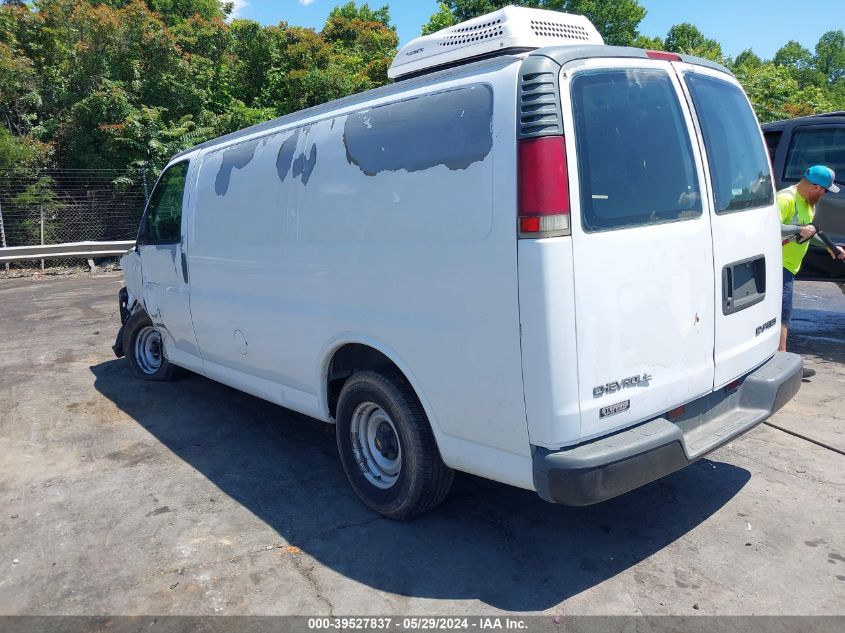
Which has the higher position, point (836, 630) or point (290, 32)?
point (290, 32)

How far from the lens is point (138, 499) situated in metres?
4.31

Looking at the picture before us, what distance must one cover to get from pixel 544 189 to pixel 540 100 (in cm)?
38

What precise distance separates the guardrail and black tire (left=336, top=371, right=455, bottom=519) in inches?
550

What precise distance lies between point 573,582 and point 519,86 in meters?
2.27

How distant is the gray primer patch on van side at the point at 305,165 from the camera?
13.4 ft

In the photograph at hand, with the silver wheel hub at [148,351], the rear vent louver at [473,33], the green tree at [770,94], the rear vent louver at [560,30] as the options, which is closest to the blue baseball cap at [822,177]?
the rear vent louver at [560,30]

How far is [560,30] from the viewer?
359cm

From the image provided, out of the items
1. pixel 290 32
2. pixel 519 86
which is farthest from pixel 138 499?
pixel 290 32

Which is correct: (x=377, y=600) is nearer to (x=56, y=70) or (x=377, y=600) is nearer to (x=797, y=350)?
(x=797, y=350)

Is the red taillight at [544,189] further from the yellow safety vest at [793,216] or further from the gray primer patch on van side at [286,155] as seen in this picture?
the yellow safety vest at [793,216]

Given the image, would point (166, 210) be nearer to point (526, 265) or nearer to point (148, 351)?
point (148, 351)

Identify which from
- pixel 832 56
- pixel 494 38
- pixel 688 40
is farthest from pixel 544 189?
pixel 832 56

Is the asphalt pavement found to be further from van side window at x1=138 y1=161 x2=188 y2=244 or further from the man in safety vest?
van side window at x1=138 y1=161 x2=188 y2=244

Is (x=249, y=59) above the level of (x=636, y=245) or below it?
above
